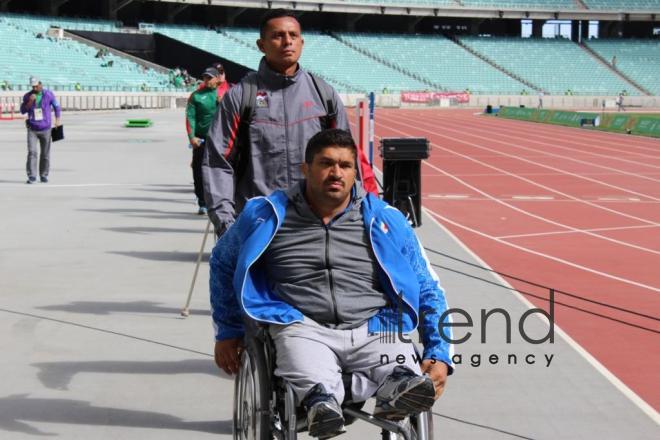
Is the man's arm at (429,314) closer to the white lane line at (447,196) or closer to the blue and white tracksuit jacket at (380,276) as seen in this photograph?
the blue and white tracksuit jacket at (380,276)

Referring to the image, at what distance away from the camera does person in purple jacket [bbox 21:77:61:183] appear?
19.9m

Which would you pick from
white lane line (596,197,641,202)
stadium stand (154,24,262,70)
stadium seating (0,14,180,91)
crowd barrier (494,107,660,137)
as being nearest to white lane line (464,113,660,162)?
crowd barrier (494,107,660,137)

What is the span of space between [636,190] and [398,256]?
58.2 feet

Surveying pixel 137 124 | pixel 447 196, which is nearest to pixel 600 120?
pixel 137 124

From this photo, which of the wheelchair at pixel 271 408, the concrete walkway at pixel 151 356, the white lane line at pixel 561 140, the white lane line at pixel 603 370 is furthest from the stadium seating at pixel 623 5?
the wheelchair at pixel 271 408

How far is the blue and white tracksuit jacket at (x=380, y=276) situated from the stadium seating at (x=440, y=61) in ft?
276

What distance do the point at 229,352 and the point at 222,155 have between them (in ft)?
4.79

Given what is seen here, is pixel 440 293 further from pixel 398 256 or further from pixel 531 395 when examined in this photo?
pixel 531 395

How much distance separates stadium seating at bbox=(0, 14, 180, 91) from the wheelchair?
170 feet

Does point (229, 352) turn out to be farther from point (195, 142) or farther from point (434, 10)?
point (434, 10)

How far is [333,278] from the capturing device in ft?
14.8

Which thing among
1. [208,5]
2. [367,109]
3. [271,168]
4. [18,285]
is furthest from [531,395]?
[208,5]

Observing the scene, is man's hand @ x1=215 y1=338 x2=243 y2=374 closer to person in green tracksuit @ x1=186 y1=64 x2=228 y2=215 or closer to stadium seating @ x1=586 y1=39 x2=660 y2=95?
person in green tracksuit @ x1=186 y1=64 x2=228 y2=215

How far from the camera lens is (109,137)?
35.6 metres
